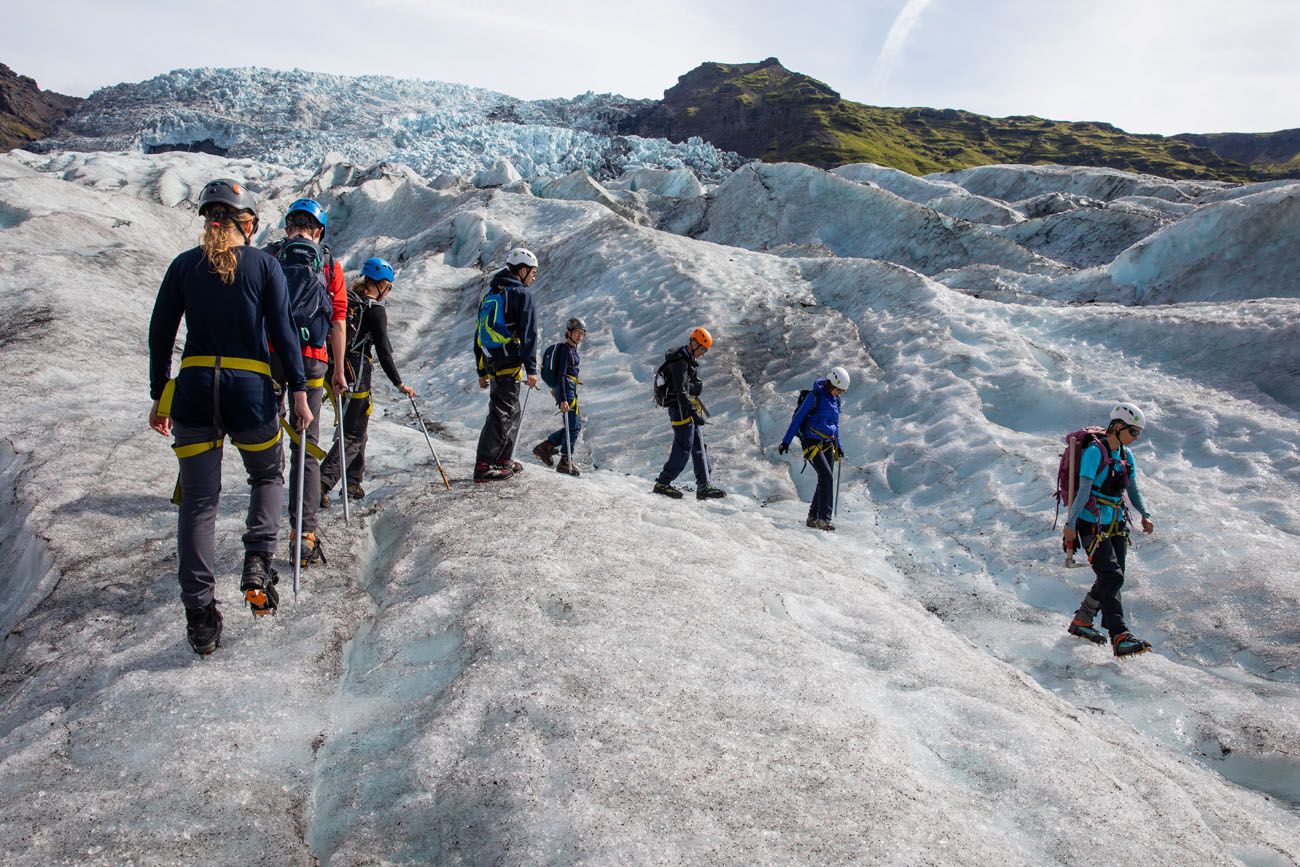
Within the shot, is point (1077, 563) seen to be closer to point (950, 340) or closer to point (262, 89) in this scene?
point (950, 340)

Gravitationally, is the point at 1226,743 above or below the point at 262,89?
below

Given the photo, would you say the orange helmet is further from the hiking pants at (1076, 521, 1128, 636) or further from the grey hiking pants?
the grey hiking pants

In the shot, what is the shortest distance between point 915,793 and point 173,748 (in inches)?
156

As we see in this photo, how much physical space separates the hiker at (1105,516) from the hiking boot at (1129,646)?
9.6 inches

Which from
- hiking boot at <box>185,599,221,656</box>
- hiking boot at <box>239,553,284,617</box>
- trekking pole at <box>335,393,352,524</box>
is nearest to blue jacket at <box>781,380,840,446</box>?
trekking pole at <box>335,393,352,524</box>

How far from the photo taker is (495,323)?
27.1ft

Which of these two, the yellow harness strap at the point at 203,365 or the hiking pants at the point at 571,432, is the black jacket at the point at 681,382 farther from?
the yellow harness strap at the point at 203,365

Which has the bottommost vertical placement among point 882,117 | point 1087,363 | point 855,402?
point 855,402

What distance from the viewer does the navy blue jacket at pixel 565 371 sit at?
423 inches

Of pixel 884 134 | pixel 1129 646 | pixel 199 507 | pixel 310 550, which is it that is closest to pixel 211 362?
pixel 199 507

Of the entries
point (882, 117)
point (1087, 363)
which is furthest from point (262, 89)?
point (1087, 363)

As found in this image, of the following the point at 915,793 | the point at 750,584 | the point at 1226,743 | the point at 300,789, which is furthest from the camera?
the point at 750,584

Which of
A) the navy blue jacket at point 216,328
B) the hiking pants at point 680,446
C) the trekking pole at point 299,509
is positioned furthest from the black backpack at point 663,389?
the navy blue jacket at point 216,328

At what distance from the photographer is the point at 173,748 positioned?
146 inches
